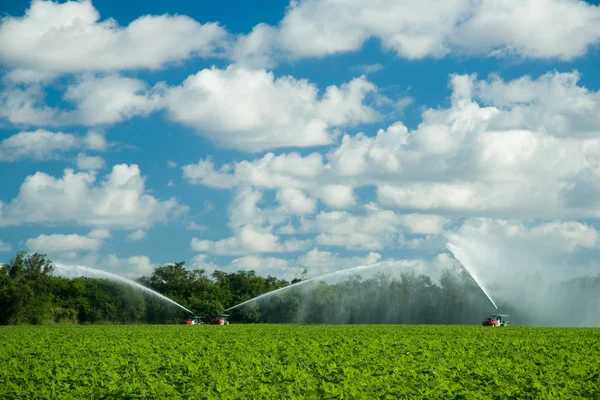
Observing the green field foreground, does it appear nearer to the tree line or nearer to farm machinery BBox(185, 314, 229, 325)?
farm machinery BBox(185, 314, 229, 325)

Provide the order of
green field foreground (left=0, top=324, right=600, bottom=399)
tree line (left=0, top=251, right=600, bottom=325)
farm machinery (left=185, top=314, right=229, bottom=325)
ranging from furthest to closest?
tree line (left=0, top=251, right=600, bottom=325) → farm machinery (left=185, top=314, right=229, bottom=325) → green field foreground (left=0, top=324, right=600, bottom=399)

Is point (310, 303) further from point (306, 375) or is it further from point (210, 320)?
point (306, 375)

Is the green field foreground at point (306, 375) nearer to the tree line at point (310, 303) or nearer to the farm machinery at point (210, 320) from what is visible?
the farm machinery at point (210, 320)

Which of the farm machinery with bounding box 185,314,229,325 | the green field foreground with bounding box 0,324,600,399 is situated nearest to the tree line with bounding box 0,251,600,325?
the farm machinery with bounding box 185,314,229,325

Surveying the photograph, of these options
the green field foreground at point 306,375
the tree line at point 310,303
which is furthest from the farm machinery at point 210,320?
the green field foreground at point 306,375

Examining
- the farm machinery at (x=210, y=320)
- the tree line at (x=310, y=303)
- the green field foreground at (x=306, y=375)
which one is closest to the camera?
the green field foreground at (x=306, y=375)

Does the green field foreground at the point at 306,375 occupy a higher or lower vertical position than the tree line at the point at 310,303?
lower

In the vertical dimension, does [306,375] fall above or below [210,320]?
below

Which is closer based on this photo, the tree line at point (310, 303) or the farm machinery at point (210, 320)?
the farm machinery at point (210, 320)

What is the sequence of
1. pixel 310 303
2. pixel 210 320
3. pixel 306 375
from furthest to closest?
pixel 310 303, pixel 210 320, pixel 306 375

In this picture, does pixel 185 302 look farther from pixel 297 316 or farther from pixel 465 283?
pixel 465 283

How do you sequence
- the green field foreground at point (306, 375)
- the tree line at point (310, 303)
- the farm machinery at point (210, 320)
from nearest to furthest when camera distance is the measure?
1. the green field foreground at point (306, 375)
2. the farm machinery at point (210, 320)
3. the tree line at point (310, 303)

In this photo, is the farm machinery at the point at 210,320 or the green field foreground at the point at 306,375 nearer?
the green field foreground at the point at 306,375

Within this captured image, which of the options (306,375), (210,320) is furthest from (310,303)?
(306,375)
